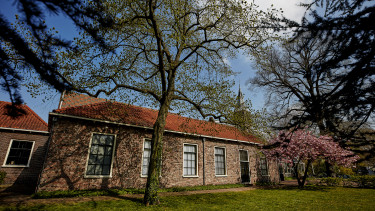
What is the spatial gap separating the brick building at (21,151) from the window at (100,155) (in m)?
4.74

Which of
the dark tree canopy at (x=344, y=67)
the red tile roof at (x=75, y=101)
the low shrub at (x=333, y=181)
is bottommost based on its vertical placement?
the low shrub at (x=333, y=181)

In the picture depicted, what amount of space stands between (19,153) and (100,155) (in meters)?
6.61

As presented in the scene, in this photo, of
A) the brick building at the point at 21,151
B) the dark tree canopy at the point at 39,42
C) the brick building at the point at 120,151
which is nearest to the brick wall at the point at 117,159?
the brick building at the point at 120,151

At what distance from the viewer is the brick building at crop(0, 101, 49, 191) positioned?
1094 cm

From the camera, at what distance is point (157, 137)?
7.72 meters

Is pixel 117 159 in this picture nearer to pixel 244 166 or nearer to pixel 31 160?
pixel 31 160

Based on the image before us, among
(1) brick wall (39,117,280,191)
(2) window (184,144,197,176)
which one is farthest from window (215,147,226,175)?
(2) window (184,144,197,176)

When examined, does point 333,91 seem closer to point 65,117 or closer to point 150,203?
point 150,203

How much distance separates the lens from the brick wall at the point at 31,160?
35.7 ft

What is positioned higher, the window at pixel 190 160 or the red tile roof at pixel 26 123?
the red tile roof at pixel 26 123

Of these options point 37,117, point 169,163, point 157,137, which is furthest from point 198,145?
point 37,117

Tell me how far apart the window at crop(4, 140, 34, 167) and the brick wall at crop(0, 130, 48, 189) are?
0.20 m

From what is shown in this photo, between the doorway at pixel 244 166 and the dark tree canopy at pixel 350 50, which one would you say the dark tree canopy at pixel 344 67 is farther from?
the doorway at pixel 244 166

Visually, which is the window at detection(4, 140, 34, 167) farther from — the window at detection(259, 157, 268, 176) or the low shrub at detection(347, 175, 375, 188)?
the low shrub at detection(347, 175, 375, 188)
